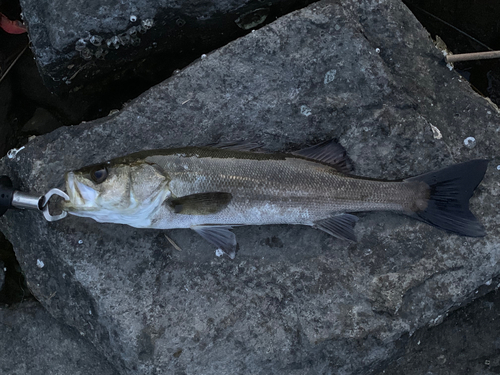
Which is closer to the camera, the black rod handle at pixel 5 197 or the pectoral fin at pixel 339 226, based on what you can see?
the black rod handle at pixel 5 197

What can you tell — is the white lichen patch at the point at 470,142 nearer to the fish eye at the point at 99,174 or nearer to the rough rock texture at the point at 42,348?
the fish eye at the point at 99,174

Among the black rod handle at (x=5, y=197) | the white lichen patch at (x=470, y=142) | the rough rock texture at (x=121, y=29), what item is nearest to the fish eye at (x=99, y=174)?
the black rod handle at (x=5, y=197)

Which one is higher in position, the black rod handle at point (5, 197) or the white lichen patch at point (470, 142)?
the black rod handle at point (5, 197)

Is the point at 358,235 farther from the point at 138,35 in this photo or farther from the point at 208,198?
the point at 138,35

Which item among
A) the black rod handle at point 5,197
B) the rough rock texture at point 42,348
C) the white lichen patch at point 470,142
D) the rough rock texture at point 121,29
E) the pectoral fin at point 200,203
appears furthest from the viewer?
the rough rock texture at point 42,348

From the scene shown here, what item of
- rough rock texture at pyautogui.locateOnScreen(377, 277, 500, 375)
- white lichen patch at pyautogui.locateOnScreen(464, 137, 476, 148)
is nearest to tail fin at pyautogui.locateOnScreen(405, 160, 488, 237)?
white lichen patch at pyautogui.locateOnScreen(464, 137, 476, 148)

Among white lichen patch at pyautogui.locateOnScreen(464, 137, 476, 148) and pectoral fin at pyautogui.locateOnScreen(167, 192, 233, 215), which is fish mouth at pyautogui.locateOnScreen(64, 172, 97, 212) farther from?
white lichen patch at pyautogui.locateOnScreen(464, 137, 476, 148)

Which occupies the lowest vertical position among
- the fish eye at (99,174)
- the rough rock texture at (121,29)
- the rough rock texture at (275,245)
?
the rough rock texture at (275,245)
